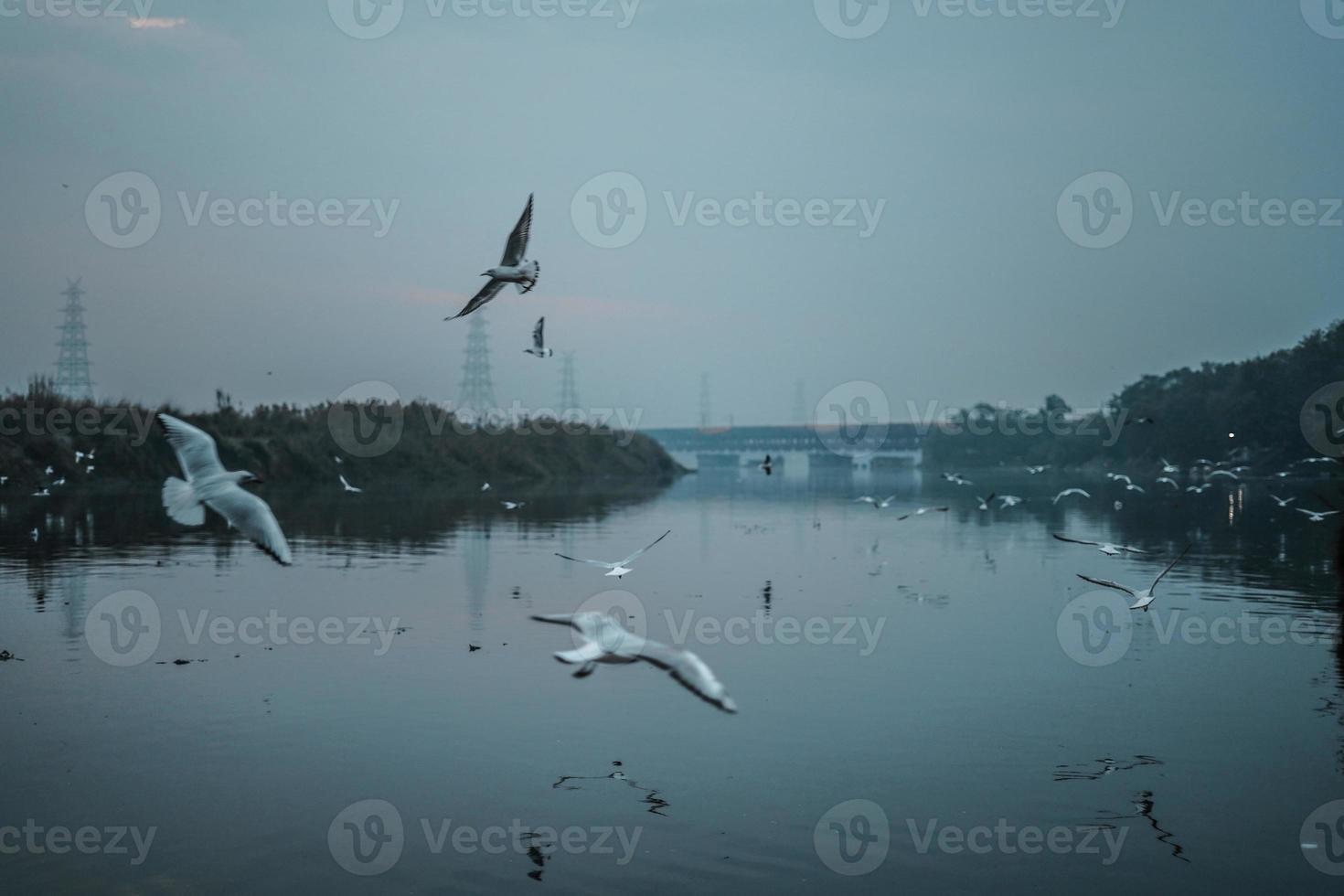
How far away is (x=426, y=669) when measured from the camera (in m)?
17.2

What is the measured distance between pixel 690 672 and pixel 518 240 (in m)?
7.10

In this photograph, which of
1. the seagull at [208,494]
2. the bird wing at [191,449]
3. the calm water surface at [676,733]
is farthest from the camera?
the bird wing at [191,449]

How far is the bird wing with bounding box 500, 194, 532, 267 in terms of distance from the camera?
14.3 m

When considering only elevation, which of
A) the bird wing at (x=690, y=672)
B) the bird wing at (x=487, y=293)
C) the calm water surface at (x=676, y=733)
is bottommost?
the calm water surface at (x=676, y=733)

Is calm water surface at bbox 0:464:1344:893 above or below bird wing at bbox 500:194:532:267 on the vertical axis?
below

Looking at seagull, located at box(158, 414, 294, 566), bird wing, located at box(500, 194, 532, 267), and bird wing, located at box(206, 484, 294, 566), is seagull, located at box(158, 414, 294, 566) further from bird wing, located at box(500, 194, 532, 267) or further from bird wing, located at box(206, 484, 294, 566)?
bird wing, located at box(500, 194, 532, 267)

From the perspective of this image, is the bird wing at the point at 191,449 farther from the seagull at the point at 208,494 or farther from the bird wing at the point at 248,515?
the bird wing at the point at 248,515

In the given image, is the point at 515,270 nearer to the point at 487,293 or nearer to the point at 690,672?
the point at 487,293

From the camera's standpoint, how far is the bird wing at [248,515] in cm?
1155

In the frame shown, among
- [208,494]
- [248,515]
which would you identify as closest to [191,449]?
[208,494]

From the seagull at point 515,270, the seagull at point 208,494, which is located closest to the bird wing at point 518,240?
the seagull at point 515,270

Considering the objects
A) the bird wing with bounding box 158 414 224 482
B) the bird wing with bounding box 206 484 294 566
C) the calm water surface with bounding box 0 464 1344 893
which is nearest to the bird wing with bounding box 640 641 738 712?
the calm water surface with bounding box 0 464 1344 893

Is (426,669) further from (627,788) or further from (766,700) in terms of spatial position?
(627,788)

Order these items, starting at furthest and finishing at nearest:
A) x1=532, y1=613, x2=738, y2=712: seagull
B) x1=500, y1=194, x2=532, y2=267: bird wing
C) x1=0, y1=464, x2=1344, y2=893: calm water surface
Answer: x1=500, y1=194, x2=532, y2=267: bird wing
x1=0, y1=464, x2=1344, y2=893: calm water surface
x1=532, y1=613, x2=738, y2=712: seagull
